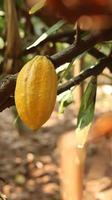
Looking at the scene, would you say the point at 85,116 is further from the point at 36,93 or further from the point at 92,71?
the point at 36,93

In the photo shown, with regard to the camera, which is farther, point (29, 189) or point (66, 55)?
point (29, 189)

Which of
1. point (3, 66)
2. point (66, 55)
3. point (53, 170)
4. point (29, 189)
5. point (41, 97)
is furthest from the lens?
point (53, 170)

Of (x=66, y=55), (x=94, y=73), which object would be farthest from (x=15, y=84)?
(x=94, y=73)

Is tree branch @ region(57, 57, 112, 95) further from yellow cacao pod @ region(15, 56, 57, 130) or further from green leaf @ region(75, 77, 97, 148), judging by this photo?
yellow cacao pod @ region(15, 56, 57, 130)

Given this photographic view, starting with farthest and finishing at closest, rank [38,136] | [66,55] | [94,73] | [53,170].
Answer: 1. [38,136]
2. [53,170]
3. [94,73]
4. [66,55]

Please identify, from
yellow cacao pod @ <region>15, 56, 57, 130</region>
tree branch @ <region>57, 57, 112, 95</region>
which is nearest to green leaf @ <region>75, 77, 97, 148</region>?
tree branch @ <region>57, 57, 112, 95</region>

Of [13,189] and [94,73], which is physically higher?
[13,189]

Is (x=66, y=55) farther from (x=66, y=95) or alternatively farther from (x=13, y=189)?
(x=13, y=189)
